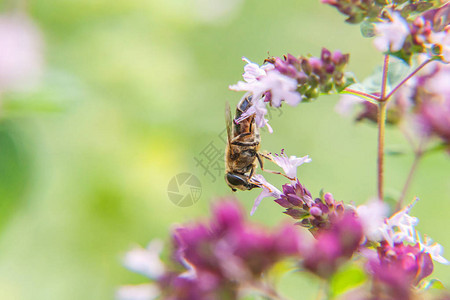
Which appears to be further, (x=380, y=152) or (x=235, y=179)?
(x=235, y=179)

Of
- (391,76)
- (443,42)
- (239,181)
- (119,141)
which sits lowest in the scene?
(119,141)

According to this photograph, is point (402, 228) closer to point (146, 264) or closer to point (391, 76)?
point (391, 76)

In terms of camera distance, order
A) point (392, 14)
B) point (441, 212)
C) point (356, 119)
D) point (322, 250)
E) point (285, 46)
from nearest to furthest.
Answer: point (322, 250)
point (392, 14)
point (356, 119)
point (441, 212)
point (285, 46)

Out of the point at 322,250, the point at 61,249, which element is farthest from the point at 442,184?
the point at 322,250

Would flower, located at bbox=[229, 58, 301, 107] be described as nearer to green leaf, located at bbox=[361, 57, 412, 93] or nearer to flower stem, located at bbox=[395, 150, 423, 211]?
green leaf, located at bbox=[361, 57, 412, 93]

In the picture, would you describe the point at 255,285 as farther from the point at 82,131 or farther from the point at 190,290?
the point at 82,131

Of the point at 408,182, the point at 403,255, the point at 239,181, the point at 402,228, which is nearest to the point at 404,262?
the point at 403,255

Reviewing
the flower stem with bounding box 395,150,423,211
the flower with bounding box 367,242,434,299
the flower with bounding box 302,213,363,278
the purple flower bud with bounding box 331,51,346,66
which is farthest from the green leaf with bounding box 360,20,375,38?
the flower with bounding box 302,213,363,278

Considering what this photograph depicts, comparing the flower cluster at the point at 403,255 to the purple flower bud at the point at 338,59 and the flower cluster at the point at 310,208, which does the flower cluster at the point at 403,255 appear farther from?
the purple flower bud at the point at 338,59
